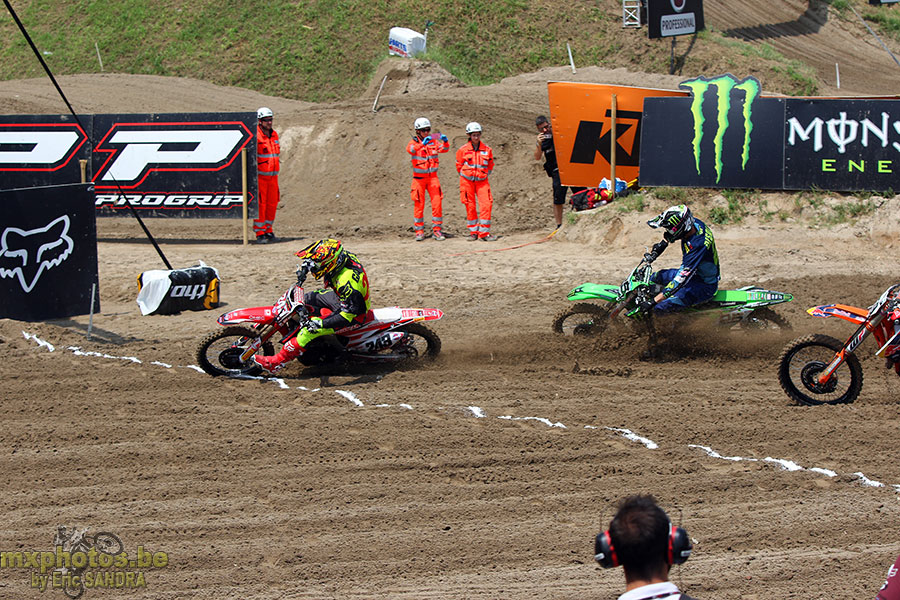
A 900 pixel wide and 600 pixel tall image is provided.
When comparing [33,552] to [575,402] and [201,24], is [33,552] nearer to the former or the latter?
[575,402]

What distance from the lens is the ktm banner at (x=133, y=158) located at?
52.2ft

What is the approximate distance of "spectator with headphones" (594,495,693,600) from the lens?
8.67 feet

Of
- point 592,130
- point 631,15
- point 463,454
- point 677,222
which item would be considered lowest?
point 463,454

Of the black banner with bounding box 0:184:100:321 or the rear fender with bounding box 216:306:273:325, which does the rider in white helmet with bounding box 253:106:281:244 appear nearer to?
the black banner with bounding box 0:184:100:321

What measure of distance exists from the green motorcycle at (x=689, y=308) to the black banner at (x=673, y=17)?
2007 cm

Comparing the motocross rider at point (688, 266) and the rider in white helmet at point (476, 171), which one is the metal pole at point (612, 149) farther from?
the motocross rider at point (688, 266)

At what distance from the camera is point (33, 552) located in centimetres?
540

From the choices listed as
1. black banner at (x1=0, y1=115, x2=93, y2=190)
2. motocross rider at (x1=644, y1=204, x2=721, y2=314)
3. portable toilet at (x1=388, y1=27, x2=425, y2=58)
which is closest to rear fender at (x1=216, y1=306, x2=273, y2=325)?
motocross rider at (x1=644, y1=204, x2=721, y2=314)

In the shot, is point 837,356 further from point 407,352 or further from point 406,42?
point 406,42

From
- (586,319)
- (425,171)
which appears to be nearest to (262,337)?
(586,319)

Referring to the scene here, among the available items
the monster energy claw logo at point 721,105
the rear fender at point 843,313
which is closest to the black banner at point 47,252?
the rear fender at point 843,313

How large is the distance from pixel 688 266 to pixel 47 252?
7.39 m

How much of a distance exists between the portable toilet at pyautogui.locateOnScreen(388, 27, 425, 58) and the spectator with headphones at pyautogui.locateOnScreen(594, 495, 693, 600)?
2568cm

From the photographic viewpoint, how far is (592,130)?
15.3 m
